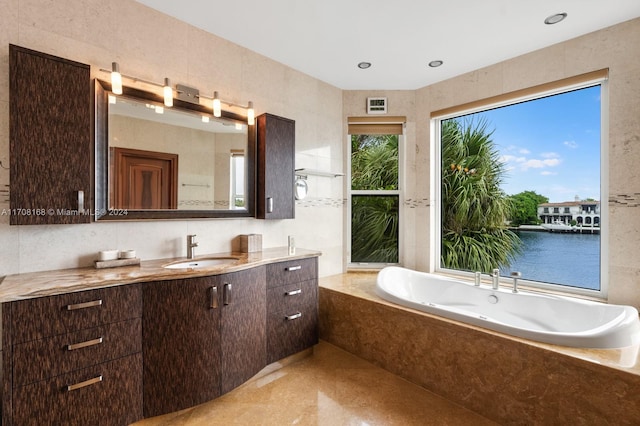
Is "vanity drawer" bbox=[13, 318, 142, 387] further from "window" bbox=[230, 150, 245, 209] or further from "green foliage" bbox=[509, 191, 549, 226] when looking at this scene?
"green foliage" bbox=[509, 191, 549, 226]

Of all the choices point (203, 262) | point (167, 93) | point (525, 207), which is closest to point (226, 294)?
point (203, 262)

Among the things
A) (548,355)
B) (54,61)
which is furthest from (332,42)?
(548,355)

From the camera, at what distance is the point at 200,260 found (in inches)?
85.6

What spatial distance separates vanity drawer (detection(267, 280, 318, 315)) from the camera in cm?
226

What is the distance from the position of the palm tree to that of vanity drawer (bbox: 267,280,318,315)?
162 centimetres

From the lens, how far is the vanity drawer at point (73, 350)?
51.9 inches

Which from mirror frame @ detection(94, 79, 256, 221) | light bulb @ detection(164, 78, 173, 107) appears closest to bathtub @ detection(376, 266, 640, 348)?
mirror frame @ detection(94, 79, 256, 221)

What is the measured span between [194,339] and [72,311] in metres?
0.60

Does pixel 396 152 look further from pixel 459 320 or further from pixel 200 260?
pixel 200 260

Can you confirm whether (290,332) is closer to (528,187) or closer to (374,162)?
(374,162)

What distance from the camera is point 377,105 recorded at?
11.1 feet

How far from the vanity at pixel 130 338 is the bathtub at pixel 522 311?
3.66 feet

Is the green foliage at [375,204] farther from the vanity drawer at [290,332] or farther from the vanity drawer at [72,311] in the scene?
the vanity drawer at [72,311]

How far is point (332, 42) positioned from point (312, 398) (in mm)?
2578
